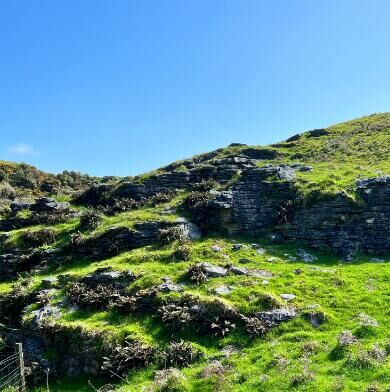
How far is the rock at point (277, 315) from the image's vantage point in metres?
18.9

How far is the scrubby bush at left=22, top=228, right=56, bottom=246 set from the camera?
30.7 meters

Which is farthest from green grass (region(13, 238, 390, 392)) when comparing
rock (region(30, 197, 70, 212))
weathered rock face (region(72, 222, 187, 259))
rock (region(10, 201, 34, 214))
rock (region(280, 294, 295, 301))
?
rock (region(10, 201, 34, 214))

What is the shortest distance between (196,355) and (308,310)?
5499 mm

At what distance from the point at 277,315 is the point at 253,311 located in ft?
3.63

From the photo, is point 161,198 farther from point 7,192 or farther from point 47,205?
point 7,192

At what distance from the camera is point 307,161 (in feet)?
137

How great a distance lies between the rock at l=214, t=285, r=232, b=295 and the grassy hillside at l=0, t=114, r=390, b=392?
10 cm

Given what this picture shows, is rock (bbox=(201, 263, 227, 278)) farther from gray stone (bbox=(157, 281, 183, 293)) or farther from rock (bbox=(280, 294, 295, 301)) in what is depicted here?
rock (bbox=(280, 294, 295, 301))

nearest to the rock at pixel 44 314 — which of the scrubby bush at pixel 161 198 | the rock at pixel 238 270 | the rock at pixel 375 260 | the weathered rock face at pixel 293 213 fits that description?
the weathered rock face at pixel 293 213

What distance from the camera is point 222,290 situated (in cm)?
2142

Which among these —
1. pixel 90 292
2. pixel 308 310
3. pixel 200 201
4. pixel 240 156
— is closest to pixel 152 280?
pixel 90 292

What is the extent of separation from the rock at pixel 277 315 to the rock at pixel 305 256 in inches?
262

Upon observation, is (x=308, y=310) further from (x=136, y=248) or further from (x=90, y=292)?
(x=136, y=248)

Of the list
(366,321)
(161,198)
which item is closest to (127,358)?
(366,321)
